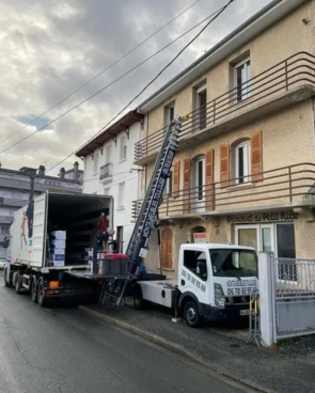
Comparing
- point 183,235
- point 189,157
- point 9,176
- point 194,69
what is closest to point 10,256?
point 183,235

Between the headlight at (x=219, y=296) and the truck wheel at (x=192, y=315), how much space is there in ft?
2.21

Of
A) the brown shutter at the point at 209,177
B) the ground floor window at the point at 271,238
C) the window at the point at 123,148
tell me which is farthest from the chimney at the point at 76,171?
the ground floor window at the point at 271,238

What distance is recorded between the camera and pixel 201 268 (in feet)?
30.8

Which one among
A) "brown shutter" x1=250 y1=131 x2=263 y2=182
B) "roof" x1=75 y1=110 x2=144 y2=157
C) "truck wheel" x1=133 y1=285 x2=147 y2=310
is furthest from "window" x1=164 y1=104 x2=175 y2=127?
"truck wheel" x1=133 y1=285 x2=147 y2=310

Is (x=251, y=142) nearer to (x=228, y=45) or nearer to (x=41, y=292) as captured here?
(x=228, y=45)

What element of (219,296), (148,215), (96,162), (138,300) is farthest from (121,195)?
(219,296)

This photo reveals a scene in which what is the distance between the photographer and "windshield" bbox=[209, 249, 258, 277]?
9203 mm

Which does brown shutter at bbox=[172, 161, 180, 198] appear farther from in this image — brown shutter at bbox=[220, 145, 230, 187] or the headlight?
the headlight

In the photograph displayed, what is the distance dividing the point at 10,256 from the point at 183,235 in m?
8.96

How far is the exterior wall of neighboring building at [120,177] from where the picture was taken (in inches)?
882

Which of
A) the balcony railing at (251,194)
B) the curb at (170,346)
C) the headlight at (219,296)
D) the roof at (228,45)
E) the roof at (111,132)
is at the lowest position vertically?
the curb at (170,346)

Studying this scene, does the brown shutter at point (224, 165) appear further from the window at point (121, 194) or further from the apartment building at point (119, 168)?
the window at point (121, 194)

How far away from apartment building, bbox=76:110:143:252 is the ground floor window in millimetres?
8399

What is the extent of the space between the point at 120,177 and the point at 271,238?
43.4ft
